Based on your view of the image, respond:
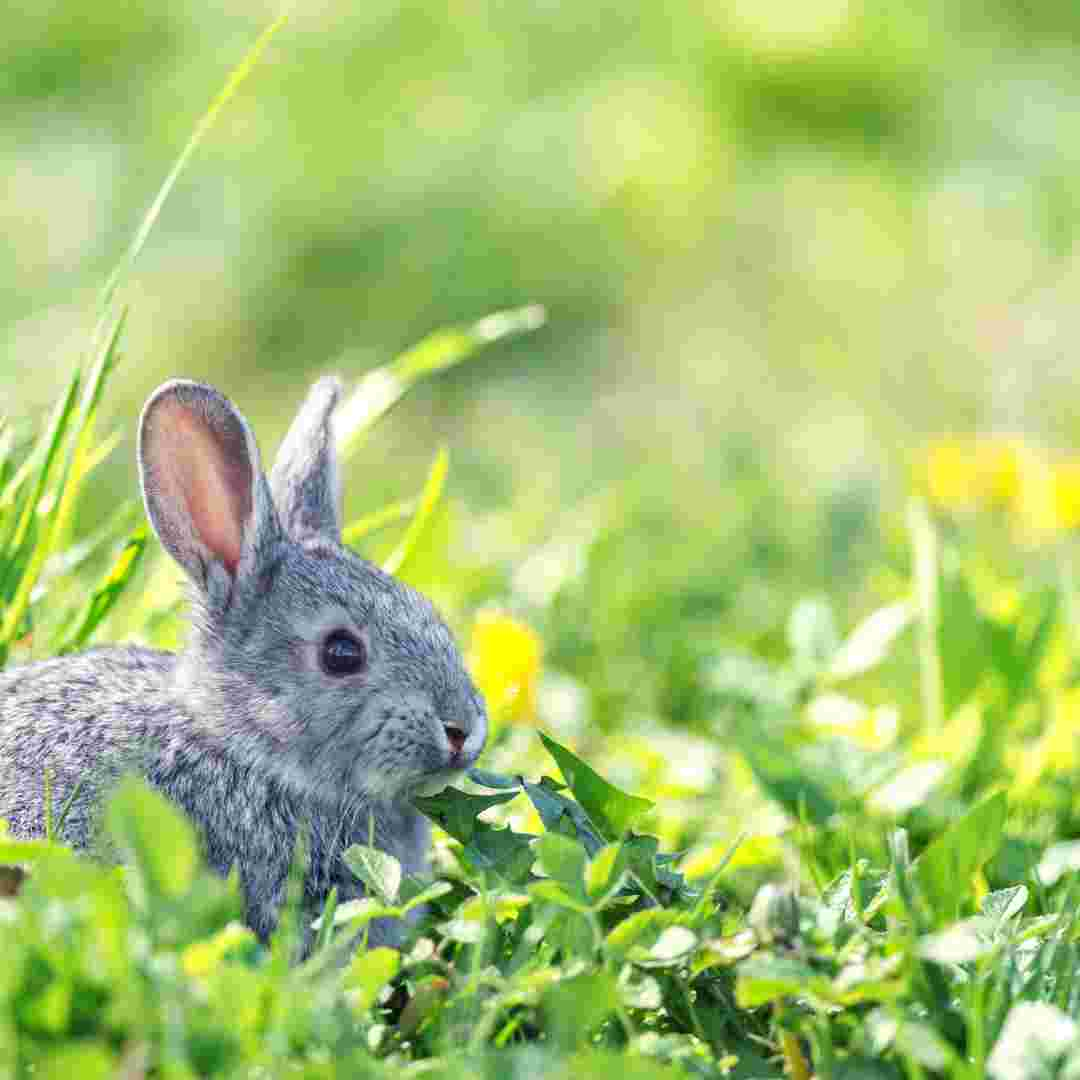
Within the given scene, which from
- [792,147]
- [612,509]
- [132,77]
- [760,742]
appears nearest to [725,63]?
[792,147]

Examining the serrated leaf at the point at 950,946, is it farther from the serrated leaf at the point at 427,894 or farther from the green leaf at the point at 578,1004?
the serrated leaf at the point at 427,894

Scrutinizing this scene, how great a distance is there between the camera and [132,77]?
949cm

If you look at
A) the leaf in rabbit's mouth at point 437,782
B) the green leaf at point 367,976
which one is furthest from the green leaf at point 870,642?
the green leaf at point 367,976

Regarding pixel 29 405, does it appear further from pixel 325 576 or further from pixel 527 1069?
pixel 527 1069

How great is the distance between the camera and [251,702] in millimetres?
3826

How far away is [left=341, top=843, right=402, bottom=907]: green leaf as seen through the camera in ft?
10.5

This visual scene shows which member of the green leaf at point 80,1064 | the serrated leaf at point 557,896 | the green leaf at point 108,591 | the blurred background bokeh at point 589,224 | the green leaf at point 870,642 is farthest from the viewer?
the blurred background bokeh at point 589,224

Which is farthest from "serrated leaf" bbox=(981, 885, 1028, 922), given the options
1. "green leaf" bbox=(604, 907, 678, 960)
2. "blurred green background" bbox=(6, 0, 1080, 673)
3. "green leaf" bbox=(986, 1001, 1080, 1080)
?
"blurred green background" bbox=(6, 0, 1080, 673)

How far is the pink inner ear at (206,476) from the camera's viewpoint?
3.88 m

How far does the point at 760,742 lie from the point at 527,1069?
76.0 inches

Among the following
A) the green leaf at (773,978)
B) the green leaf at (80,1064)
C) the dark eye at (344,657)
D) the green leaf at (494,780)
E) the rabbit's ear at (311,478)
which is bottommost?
the green leaf at (773,978)

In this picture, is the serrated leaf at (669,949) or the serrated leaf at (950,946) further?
the serrated leaf at (669,949)

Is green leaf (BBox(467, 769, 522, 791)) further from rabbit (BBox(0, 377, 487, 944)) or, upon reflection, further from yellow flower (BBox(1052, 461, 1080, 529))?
yellow flower (BBox(1052, 461, 1080, 529))

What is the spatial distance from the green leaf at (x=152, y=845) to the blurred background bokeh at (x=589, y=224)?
4.16 meters
